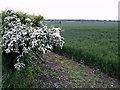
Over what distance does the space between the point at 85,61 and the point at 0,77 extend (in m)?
3.33

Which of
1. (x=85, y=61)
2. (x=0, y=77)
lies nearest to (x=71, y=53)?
(x=85, y=61)

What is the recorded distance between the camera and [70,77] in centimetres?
516

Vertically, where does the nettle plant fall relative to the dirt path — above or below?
above

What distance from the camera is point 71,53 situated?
7.50 meters

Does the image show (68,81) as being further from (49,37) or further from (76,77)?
(49,37)

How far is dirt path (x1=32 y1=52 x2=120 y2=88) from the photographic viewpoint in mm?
4789

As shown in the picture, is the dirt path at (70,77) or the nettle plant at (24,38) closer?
the nettle plant at (24,38)

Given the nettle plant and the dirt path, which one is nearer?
the nettle plant

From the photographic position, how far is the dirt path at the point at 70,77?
479cm

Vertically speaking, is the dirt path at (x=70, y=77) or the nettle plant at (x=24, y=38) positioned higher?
the nettle plant at (x=24, y=38)

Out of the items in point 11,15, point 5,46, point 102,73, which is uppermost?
point 11,15

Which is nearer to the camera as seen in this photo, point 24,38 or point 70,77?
point 24,38

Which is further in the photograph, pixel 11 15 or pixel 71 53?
pixel 71 53

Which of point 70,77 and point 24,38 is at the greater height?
point 24,38
